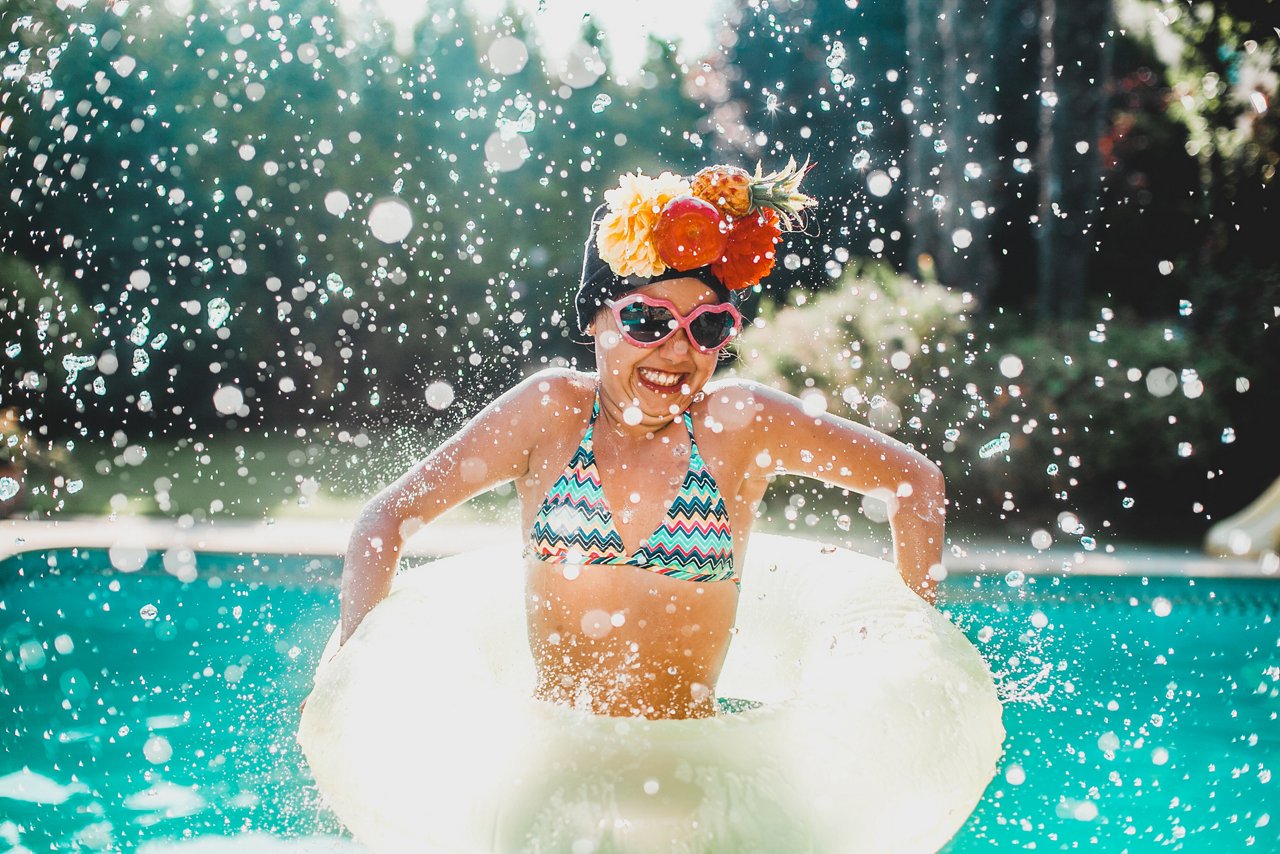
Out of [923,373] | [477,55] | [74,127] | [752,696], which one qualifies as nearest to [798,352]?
[923,373]

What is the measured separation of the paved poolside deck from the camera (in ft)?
22.3

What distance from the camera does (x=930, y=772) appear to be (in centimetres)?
196

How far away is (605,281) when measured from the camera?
8.74 feet

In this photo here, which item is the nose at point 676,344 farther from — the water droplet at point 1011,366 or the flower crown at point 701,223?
the water droplet at point 1011,366

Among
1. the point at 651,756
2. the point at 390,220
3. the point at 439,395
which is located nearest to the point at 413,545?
the point at 651,756

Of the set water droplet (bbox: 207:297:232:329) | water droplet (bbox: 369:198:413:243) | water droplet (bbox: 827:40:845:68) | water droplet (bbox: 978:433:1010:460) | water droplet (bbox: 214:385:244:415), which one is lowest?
water droplet (bbox: 978:433:1010:460)

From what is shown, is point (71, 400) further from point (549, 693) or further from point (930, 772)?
point (930, 772)

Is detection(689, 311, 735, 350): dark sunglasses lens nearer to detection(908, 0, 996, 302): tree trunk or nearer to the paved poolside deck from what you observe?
the paved poolside deck

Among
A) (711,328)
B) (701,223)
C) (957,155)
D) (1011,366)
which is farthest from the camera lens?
(957,155)

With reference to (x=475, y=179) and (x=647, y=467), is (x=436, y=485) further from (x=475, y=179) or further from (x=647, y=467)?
(x=475, y=179)

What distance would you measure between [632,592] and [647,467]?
1.01ft

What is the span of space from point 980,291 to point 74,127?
1071 centimetres

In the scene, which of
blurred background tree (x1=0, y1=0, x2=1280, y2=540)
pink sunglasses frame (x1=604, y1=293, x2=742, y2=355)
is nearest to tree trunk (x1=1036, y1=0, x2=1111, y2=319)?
blurred background tree (x1=0, y1=0, x2=1280, y2=540)

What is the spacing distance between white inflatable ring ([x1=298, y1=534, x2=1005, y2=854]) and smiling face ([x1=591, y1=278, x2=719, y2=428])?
691mm
